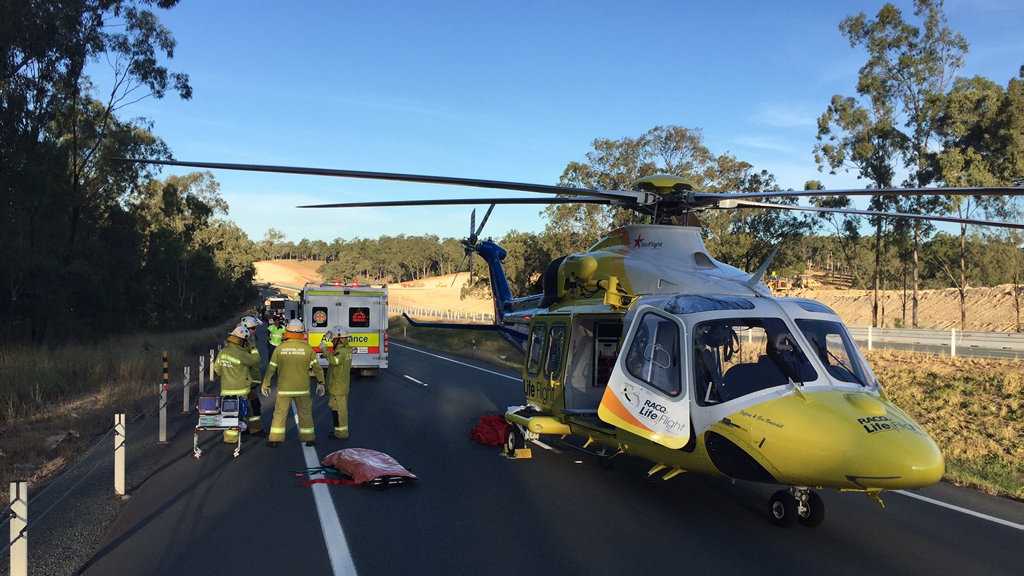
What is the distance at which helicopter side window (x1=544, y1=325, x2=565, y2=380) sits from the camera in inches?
396

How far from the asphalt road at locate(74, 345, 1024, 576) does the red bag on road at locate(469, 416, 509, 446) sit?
78cm

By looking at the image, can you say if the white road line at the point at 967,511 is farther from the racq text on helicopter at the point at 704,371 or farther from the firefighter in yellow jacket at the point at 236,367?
the firefighter in yellow jacket at the point at 236,367

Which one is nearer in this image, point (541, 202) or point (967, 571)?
point (967, 571)

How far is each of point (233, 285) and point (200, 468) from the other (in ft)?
227

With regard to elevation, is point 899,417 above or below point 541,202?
below

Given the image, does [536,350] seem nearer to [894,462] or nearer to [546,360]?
[546,360]

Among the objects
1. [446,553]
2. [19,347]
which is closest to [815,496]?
[446,553]

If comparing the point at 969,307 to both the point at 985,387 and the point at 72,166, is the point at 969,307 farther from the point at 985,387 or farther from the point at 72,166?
the point at 72,166

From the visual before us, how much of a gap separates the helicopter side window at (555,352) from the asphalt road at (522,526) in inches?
49.0

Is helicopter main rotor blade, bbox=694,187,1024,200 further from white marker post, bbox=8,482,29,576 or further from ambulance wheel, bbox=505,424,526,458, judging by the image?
white marker post, bbox=8,482,29,576

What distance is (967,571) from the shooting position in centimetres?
585

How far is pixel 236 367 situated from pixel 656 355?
637 cm

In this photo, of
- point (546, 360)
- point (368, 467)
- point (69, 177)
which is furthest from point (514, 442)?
point (69, 177)

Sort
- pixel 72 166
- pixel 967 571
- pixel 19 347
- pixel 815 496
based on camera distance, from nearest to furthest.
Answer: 1. pixel 967 571
2. pixel 815 496
3. pixel 19 347
4. pixel 72 166
